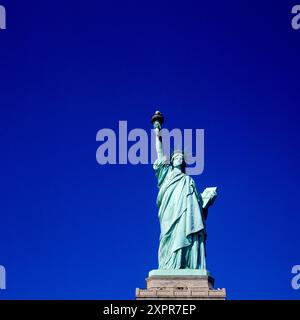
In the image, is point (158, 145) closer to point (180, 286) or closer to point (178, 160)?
point (178, 160)

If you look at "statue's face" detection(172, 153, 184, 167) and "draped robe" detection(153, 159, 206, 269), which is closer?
"draped robe" detection(153, 159, 206, 269)

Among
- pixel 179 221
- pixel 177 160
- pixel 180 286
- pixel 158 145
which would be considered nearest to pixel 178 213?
pixel 179 221

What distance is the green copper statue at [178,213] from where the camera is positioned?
3030 cm

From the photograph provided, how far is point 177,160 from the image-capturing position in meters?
32.8

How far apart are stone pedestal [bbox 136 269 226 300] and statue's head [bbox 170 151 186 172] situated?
5980 mm

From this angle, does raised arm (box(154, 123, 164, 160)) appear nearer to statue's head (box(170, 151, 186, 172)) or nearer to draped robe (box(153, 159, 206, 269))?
draped robe (box(153, 159, 206, 269))

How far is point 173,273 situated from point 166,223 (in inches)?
119

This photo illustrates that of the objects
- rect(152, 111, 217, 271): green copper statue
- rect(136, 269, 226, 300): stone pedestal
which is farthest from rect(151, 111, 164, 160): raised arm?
Answer: rect(136, 269, 226, 300): stone pedestal

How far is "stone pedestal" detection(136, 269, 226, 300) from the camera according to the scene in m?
27.9

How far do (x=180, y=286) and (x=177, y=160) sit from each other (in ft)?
23.3
